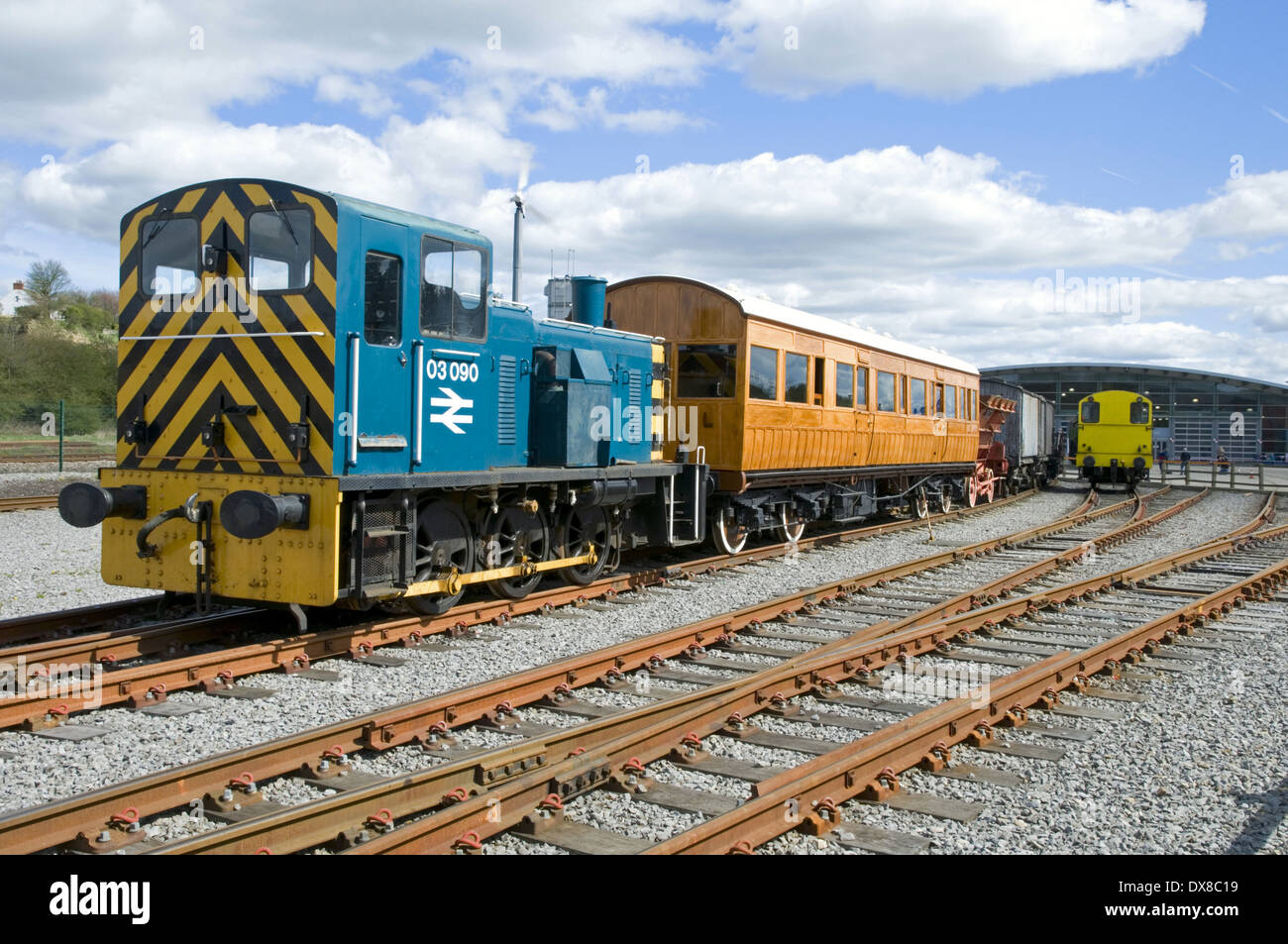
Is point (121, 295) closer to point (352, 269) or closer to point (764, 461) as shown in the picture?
point (352, 269)

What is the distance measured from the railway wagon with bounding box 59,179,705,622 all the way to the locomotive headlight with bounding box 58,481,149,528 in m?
0.02

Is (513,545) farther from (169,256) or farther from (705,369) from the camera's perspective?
(705,369)

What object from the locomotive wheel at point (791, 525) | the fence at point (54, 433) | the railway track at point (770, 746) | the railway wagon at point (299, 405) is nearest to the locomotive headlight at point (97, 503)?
the railway wagon at point (299, 405)

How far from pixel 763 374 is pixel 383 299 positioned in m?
6.67

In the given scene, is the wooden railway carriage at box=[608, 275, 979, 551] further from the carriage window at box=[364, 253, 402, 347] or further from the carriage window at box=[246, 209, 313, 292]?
the carriage window at box=[246, 209, 313, 292]

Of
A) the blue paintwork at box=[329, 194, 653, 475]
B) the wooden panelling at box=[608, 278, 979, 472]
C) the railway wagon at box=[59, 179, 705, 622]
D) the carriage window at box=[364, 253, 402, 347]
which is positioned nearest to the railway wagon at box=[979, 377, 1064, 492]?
the wooden panelling at box=[608, 278, 979, 472]

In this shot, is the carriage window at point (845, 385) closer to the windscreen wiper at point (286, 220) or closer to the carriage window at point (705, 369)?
the carriage window at point (705, 369)

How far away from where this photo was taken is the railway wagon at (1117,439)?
31.5m

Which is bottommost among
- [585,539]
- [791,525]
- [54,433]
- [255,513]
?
[791,525]

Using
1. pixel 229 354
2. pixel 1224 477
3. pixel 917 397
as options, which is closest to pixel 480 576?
pixel 229 354

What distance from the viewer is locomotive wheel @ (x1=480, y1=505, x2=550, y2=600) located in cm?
930

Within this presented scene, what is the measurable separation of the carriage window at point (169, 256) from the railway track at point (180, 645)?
2.62m

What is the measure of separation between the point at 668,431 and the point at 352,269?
245 inches

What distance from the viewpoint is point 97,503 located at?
767 cm
